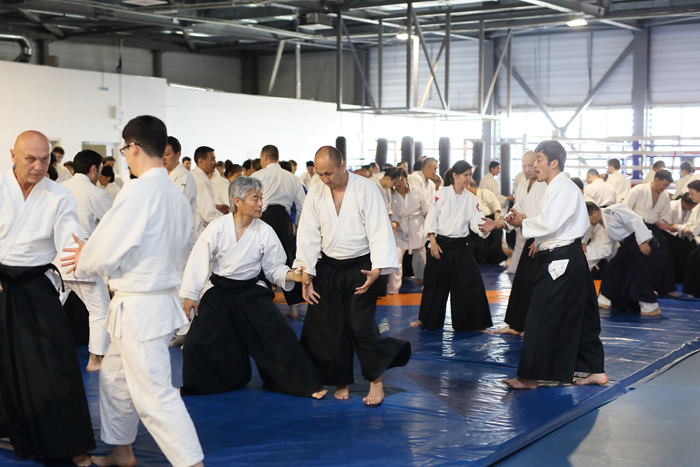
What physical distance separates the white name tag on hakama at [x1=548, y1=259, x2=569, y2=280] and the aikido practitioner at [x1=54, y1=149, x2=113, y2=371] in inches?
103

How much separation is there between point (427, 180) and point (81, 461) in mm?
6193

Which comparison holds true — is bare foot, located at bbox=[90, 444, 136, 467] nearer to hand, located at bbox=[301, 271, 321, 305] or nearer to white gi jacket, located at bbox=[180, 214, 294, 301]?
white gi jacket, located at bbox=[180, 214, 294, 301]

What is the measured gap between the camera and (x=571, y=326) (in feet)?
13.6

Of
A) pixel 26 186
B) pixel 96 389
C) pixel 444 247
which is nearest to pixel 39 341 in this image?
pixel 26 186

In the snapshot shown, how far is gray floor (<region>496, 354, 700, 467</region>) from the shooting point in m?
3.14

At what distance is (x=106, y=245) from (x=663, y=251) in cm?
598

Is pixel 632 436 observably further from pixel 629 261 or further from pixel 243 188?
pixel 629 261

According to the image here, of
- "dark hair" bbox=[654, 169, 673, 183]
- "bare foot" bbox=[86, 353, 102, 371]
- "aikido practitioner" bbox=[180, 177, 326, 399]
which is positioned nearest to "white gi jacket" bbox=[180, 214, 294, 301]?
"aikido practitioner" bbox=[180, 177, 326, 399]

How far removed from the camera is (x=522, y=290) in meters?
5.38

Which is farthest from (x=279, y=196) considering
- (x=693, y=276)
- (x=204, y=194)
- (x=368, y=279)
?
(x=693, y=276)

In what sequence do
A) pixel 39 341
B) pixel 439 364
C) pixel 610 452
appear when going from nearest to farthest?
pixel 39 341
pixel 610 452
pixel 439 364

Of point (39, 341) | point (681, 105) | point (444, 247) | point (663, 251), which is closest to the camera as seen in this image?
point (39, 341)

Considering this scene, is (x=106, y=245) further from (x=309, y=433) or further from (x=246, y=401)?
(x=246, y=401)

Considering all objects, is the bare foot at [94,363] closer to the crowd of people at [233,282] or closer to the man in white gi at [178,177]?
the crowd of people at [233,282]
